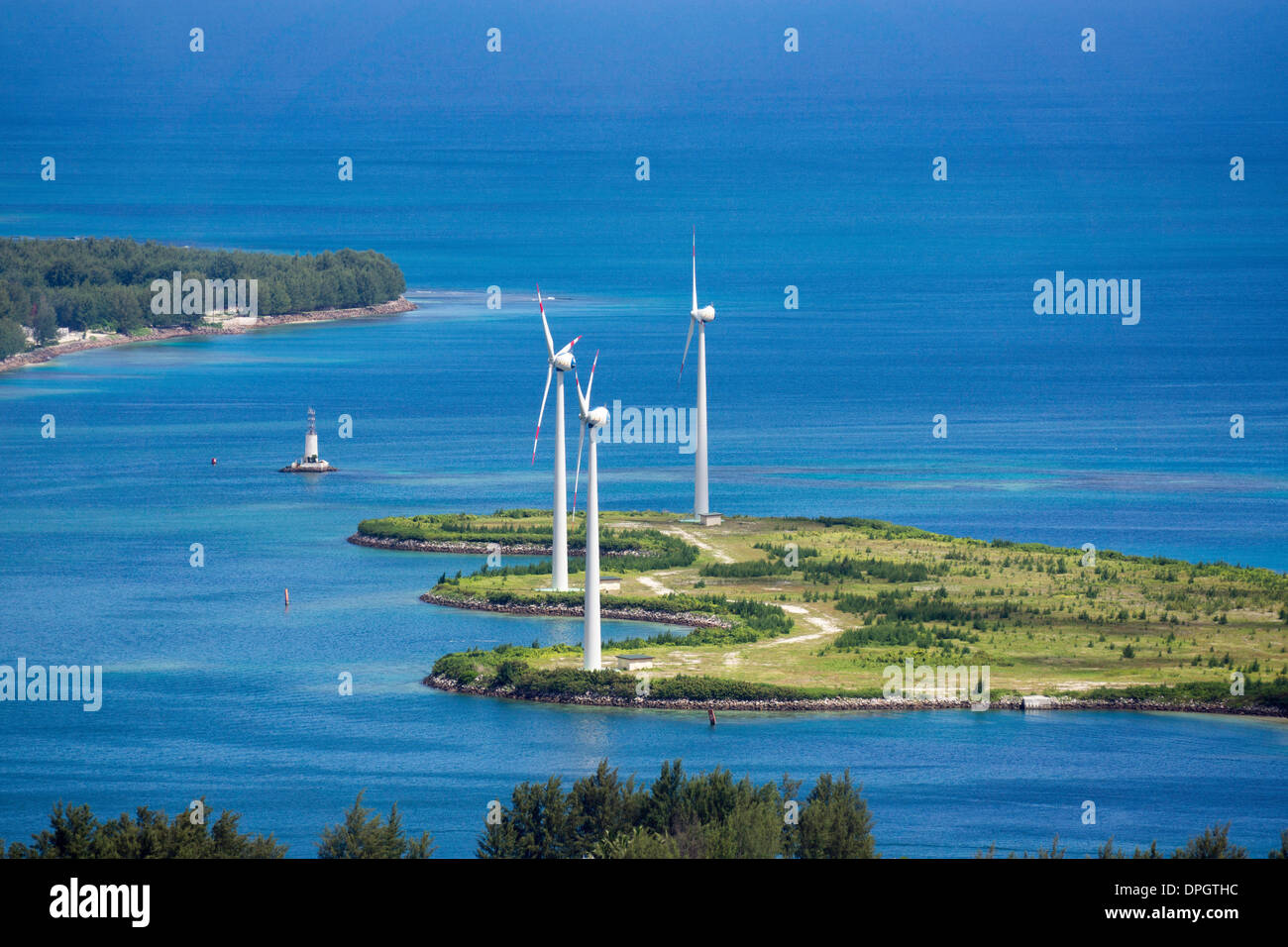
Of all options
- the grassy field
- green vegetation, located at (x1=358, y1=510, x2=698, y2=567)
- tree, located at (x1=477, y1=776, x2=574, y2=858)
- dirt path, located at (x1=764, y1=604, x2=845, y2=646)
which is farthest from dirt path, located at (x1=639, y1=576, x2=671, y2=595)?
tree, located at (x1=477, y1=776, x2=574, y2=858)

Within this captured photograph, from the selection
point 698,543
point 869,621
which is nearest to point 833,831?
point 869,621

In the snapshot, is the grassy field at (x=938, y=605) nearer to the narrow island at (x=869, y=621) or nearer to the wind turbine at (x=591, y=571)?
the narrow island at (x=869, y=621)

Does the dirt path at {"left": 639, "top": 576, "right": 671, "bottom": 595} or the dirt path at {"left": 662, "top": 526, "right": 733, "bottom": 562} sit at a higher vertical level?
the dirt path at {"left": 662, "top": 526, "right": 733, "bottom": 562}

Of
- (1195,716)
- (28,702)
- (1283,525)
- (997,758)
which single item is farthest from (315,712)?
(1283,525)

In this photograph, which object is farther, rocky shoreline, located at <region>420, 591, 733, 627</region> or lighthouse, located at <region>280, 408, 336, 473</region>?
lighthouse, located at <region>280, 408, 336, 473</region>

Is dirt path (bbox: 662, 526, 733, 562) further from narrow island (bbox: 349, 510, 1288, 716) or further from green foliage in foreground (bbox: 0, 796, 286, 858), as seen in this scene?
green foliage in foreground (bbox: 0, 796, 286, 858)

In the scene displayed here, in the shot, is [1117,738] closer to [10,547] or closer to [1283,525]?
[1283,525]
